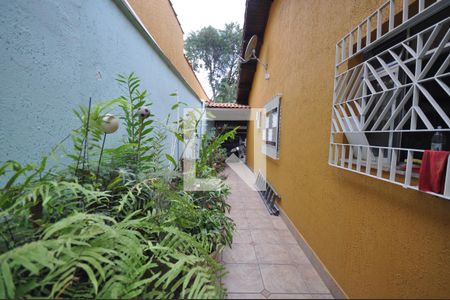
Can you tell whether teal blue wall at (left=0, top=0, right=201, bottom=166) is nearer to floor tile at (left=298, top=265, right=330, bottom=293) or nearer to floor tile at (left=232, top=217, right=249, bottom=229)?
floor tile at (left=298, top=265, right=330, bottom=293)

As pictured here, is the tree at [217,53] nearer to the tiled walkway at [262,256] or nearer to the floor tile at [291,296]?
the tiled walkway at [262,256]

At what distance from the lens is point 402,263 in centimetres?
106

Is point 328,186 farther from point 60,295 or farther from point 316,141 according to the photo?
point 60,295

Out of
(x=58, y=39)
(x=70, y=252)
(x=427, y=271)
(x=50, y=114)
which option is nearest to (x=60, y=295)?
(x=70, y=252)

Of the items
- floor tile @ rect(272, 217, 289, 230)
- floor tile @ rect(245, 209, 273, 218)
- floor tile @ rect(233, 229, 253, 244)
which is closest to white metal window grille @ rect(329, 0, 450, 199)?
floor tile @ rect(233, 229, 253, 244)

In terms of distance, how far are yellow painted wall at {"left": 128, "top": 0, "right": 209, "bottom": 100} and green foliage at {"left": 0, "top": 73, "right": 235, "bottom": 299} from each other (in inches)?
70.4

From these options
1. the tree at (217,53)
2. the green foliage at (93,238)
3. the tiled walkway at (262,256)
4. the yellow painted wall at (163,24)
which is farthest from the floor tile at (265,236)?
the tree at (217,53)

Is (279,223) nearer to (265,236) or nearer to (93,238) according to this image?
(265,236)

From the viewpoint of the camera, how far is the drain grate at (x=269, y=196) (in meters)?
3.49

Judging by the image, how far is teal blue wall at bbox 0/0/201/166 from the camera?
3.27 feet

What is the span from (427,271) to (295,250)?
1.37 metres

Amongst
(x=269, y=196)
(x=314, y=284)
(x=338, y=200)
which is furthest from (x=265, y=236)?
(x=314, y=284)

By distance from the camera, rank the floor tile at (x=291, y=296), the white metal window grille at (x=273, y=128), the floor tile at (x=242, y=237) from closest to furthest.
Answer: the floor tile at (x=291, y=296) → the floor tile at (x=242, y=237) → the white metal window grille at (x=273, y=128)

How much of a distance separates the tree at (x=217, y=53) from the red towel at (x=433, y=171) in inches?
643
